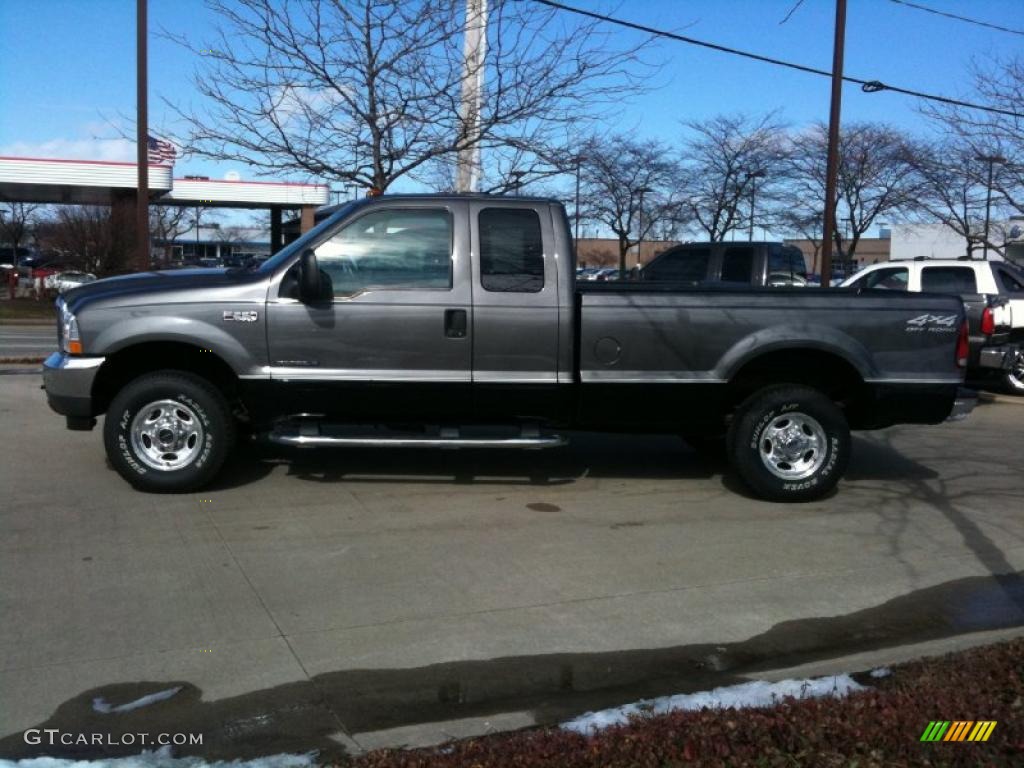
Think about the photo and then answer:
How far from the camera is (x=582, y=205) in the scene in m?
28.1

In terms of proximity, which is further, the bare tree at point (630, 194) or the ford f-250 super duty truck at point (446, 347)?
the bare tree at point (630, 194)

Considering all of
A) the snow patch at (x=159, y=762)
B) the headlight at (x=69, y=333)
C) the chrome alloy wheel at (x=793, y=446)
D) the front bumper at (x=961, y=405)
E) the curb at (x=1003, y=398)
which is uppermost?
the headlight at (x=69, y=333)

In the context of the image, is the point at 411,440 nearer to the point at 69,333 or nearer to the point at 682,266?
the point at 69,333

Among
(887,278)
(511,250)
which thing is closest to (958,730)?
(511,250)

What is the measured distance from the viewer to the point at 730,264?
45.8 feet

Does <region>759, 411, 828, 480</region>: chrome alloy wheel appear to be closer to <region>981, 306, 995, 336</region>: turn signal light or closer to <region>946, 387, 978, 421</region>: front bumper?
<region>946, 387, 978, 421</region>: front bumper

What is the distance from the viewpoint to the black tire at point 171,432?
6.52 metres

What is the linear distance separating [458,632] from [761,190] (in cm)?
2799

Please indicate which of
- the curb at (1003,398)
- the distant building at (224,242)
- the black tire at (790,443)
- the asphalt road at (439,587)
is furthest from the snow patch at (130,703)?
the distant building at (224,242)

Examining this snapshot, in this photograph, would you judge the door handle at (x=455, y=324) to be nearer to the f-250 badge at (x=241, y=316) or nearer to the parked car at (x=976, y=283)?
the f-250 badge at (x=241, y=316)

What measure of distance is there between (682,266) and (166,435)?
944 cm

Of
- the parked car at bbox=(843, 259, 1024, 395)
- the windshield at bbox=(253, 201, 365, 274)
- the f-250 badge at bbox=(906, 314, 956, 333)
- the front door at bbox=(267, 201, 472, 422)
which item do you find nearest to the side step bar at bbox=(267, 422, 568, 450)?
the front door at bbox=(267, 201, 472, 422)

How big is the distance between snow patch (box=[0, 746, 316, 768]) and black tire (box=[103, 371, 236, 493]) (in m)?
3.45

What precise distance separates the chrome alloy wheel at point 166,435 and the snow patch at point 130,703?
9.84 ft
